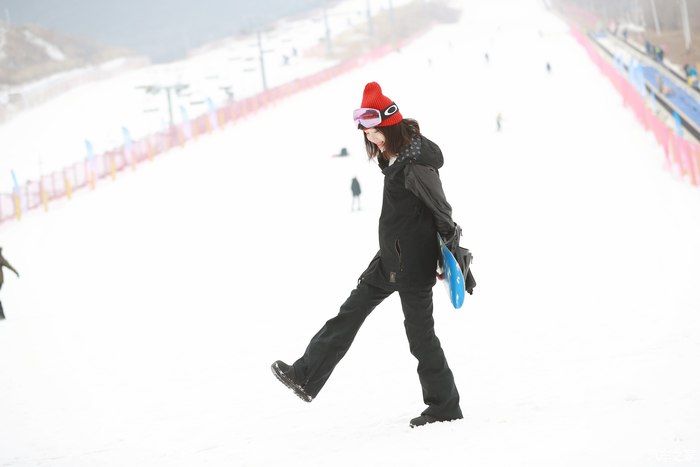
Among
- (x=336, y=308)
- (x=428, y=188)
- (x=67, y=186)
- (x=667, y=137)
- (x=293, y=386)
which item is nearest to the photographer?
(x=428, y=188)

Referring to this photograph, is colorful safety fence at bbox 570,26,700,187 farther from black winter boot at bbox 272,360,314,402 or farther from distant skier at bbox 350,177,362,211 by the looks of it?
black winter boot at bbox 272,360,314,402

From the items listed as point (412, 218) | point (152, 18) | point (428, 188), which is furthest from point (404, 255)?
point (152, 18)

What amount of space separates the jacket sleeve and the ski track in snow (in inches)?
Answer: 41.1

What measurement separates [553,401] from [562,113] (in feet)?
91.5

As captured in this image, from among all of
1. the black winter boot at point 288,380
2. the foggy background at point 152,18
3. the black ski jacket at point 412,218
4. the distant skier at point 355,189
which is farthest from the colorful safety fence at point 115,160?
the foggy background at point 152,18

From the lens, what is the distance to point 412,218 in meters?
4.48

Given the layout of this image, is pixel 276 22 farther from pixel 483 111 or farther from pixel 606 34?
pixel 483 111

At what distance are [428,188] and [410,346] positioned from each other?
89 centimetres

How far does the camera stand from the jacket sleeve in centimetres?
434

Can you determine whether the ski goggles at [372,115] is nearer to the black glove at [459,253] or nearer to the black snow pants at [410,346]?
the black glove at [459,253]

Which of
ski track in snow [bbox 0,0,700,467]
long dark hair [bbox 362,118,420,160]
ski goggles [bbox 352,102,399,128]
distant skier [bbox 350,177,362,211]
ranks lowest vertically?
ski track in snow [bbox 0,0,700,467]

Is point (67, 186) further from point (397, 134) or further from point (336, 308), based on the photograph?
point (397, 134)

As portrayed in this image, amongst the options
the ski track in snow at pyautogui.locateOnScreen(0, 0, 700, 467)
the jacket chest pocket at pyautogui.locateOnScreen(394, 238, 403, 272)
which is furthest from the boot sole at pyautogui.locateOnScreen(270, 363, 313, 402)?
the jacket chest pocket at pyautogui.locateOnScreen(394, 238, 403, 272)

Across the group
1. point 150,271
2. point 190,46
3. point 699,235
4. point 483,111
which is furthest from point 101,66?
point 699,235
